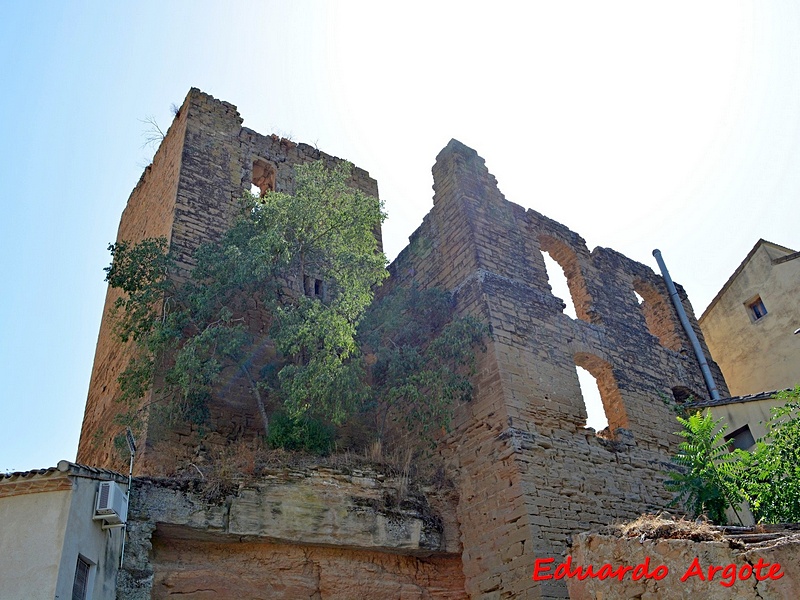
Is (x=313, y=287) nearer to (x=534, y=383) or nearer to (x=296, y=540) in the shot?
(x=534, y=383)

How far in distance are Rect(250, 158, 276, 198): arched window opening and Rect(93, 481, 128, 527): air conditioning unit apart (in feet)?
28.3

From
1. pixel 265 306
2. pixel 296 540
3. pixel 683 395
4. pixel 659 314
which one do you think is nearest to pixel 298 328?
pixel 265 306

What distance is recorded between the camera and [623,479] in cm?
1034

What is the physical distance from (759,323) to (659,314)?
3.26 meters

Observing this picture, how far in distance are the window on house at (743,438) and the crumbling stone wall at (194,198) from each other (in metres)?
7.89

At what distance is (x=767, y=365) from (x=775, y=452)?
7.94 metres

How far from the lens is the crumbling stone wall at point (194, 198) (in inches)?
446

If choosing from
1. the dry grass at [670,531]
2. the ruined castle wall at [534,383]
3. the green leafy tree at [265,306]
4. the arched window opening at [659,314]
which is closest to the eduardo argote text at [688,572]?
the dry grass at [670,531]

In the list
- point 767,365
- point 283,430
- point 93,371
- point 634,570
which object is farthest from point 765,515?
point 93,371

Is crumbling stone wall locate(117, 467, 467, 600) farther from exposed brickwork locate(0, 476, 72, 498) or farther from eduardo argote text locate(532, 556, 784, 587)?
eduardo argote text locate(532, 556, 784, 587)

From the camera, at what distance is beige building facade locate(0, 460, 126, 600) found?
251 inches

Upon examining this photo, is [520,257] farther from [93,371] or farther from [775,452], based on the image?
[93,371]

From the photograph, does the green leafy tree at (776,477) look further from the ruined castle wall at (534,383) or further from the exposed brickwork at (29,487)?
the exposed brickwork at (29,487)

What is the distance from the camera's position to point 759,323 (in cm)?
1700
